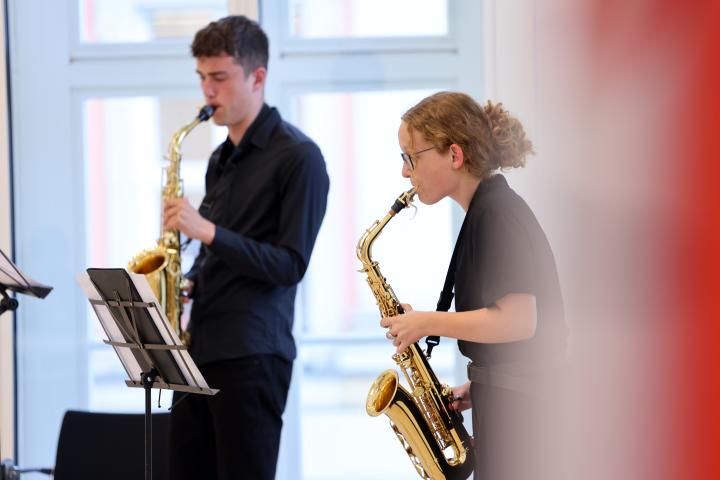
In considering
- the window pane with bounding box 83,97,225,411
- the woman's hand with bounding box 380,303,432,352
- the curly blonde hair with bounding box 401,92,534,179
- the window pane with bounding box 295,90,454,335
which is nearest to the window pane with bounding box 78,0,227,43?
the window pane with bounding box 83,97,225,411

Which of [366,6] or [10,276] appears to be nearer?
[10,276]

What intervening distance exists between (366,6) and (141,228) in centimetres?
126

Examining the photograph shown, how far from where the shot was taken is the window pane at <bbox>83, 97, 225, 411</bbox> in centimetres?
347

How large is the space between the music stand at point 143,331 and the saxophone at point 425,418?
1.45 feet

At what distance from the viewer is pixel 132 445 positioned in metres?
2.73

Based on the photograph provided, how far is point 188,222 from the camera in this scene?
2.36 m

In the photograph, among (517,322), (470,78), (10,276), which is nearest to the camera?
(517,322)

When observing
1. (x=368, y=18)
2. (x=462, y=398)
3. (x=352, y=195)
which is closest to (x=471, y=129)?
(x=462, y=398)

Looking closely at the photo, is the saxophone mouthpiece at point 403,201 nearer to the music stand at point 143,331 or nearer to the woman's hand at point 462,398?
the woman's hand at point 462,398

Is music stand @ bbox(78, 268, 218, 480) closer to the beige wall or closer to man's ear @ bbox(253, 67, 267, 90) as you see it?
man's ear @ bbox(253, 67, 267, 90)

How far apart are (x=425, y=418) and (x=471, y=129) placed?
0.76 meters

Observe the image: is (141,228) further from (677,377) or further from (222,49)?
(677,377)

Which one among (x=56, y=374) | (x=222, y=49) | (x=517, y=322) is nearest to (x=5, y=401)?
(x=56, y=374)

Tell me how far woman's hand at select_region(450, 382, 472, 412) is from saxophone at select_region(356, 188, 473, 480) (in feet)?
0.08
